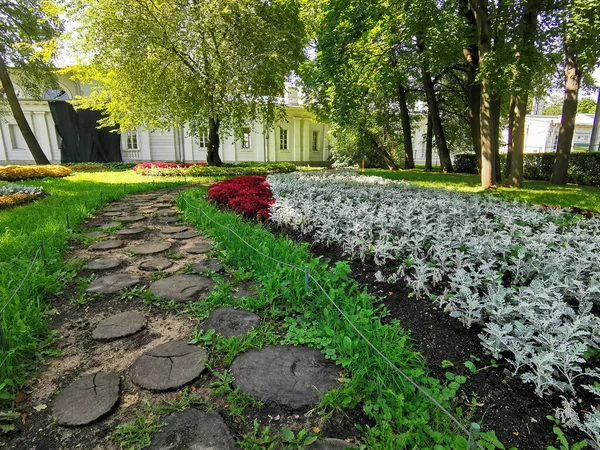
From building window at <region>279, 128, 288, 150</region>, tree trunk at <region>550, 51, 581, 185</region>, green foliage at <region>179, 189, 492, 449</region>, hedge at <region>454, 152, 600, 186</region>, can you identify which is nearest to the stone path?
green foliage at <region>179, 189, 492, 449</region>

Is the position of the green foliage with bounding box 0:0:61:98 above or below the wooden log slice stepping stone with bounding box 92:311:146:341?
above

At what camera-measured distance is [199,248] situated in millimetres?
3898

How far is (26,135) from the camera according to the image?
14.5 meters

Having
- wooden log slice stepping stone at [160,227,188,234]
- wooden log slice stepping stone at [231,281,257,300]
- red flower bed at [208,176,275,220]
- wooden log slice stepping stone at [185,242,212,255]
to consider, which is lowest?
wooden log slice stepping stone at [231,281,257,300]

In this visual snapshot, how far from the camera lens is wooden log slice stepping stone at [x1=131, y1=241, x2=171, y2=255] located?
3.77 meters

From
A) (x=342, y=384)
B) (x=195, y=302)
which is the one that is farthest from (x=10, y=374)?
(x=342, y=384)

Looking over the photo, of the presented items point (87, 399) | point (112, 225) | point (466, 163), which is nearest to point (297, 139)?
point (466, 163)

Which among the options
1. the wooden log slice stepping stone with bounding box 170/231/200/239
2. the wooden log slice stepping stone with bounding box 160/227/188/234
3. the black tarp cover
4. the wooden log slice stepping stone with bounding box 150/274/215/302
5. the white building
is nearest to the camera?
the wooden log slice stepping stone with bounding box 150/274/215/302

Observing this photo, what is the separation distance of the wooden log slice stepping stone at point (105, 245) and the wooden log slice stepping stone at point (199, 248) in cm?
91

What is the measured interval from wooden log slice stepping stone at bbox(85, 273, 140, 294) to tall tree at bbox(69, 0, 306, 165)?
954 cm

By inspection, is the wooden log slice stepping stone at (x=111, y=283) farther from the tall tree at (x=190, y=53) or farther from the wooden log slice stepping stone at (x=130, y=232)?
the tall tree at (x=190, y=53)

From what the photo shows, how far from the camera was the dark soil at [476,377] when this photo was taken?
1419 millimetres

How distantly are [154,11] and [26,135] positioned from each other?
29.8 feet

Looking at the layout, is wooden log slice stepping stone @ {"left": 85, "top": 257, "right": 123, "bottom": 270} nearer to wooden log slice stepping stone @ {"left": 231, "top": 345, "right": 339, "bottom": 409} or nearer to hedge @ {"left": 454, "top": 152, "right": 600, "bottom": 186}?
wooden log slice stepping stone @ {"left": 231, "top": 345, "right": 339, "bottom": 409}
